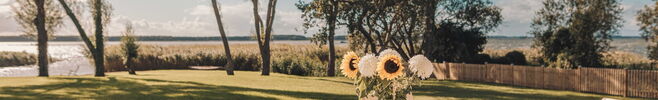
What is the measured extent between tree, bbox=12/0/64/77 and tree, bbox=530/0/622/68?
2346cm

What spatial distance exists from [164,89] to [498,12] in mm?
20957

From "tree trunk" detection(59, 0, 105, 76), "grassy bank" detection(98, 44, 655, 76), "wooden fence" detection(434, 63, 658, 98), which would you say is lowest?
"wooden fence" detection(434, 63, 658, 98)

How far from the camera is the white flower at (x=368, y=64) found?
5859 mm

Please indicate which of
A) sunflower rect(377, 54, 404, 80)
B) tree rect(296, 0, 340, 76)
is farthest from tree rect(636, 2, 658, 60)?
sunflower rect(377, 54, 404, 80)

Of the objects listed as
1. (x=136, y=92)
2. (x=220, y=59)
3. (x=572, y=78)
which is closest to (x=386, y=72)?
(x=136, y=92)

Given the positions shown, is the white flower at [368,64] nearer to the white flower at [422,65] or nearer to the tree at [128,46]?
the white flower at [422,65]

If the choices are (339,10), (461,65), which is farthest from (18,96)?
(461,65)

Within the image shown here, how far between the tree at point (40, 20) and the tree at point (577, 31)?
23459 mm

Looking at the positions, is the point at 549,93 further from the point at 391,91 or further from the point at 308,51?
the point at 308,51

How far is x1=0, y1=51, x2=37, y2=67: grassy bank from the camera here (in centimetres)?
4841

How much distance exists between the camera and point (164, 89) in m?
18.3

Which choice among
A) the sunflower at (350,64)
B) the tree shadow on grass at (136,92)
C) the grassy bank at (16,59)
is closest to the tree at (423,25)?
the tree shadow on grass at (136,92)

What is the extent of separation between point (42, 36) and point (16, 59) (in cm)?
2719

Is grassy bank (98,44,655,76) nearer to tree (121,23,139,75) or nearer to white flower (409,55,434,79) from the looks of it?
tree (121,23,139,75)
